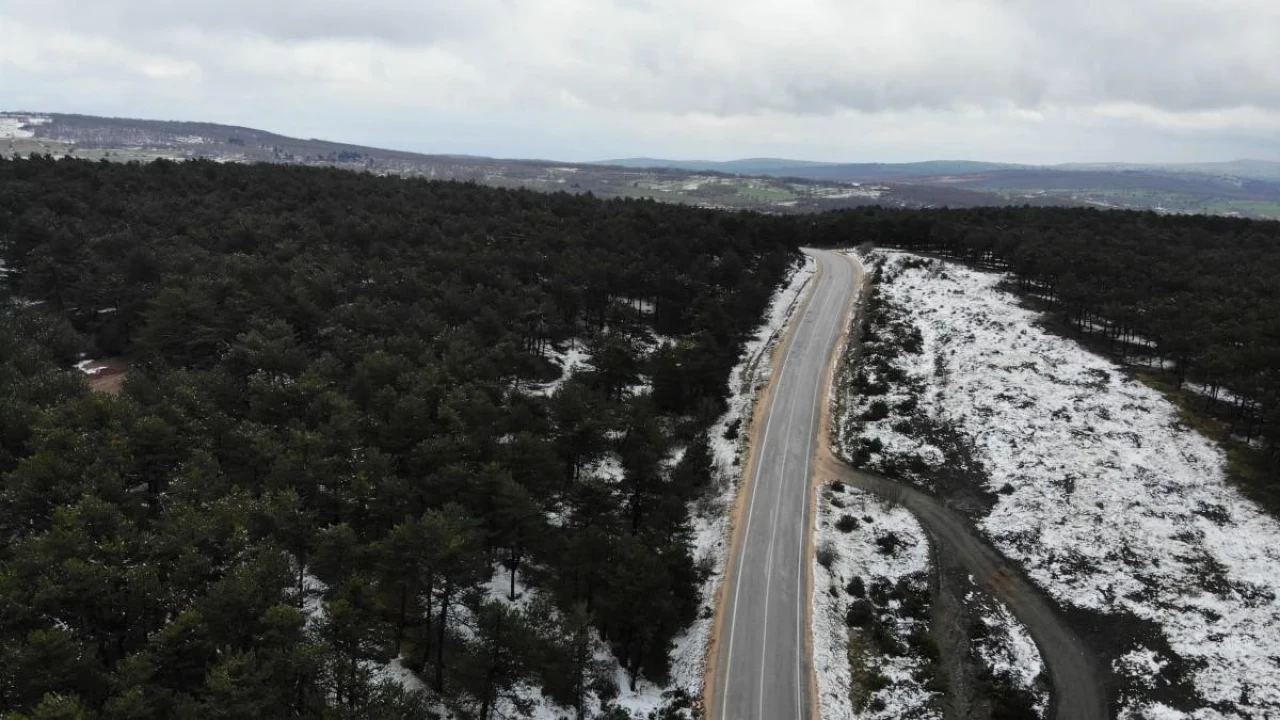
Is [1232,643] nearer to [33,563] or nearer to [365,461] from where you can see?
[365,461]

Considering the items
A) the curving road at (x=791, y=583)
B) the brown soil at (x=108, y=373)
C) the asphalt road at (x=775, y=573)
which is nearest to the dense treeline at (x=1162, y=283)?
the curving road at (x=791, y=583)

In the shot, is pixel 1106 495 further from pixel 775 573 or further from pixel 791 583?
pixel 775 573

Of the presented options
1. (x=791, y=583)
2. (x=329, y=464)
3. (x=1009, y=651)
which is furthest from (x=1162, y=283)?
(x=329, y=464)

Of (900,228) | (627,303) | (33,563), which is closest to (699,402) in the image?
(627,303)

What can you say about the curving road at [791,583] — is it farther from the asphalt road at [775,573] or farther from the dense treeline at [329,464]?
the dense treeline at [329,464]

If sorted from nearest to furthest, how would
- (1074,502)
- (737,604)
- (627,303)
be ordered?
(737,604), (1074,502), (627,303)

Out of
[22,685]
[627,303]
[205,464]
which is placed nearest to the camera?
[22,685]
